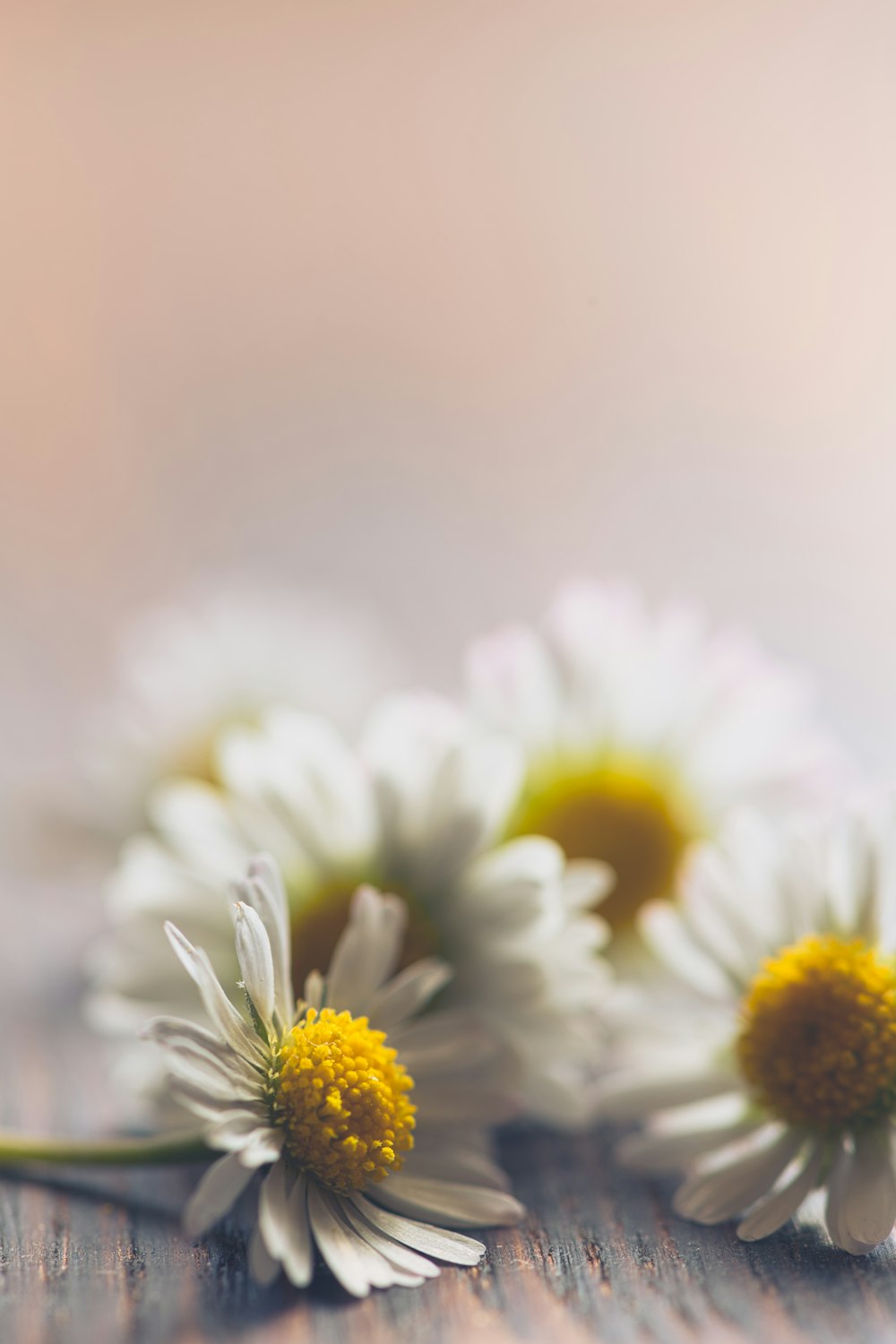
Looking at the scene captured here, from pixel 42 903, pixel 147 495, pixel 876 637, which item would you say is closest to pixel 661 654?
pixel 42 903

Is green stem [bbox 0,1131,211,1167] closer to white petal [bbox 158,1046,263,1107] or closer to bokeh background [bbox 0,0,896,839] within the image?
white petal [bbox 158,1046,263,1107]

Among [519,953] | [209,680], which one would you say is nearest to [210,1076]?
[519,953]

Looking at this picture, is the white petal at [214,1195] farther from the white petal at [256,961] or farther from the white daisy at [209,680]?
the white daisy at [209,680]

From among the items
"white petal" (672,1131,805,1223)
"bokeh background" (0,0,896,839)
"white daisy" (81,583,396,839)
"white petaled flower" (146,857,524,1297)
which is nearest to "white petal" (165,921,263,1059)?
"white petaled flower" (146,857,524,1297)

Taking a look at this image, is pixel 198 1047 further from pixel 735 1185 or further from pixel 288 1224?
pixel 735 1185

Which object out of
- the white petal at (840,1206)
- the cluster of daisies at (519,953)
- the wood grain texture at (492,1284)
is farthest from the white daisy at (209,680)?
the white petal at (840,1206)

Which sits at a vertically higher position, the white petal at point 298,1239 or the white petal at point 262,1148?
the white petal at point 262,1148
